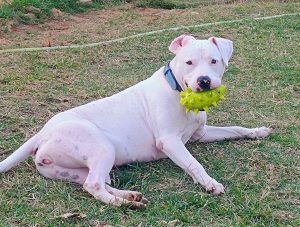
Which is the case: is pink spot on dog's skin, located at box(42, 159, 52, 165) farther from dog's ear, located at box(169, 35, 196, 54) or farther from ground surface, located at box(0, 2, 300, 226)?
dog's ear, located at box(169, 35, 196, 54)

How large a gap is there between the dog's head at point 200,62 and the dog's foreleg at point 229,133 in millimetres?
599

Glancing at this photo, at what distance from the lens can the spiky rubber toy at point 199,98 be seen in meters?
4.07

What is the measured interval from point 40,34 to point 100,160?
5377 millimetres

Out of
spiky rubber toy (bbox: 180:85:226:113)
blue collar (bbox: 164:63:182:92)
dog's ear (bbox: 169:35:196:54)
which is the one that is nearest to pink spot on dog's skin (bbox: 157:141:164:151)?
spiky rubber toy (bbox: 180:85:226:113)

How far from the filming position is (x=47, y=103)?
5688 millimetres

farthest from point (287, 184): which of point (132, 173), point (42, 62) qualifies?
point (42, 62)

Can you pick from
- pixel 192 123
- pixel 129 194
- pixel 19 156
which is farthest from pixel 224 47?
pixel 19 156

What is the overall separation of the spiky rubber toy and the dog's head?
0.14 feet

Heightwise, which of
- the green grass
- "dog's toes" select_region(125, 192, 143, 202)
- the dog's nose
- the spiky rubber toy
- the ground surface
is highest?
the dog's nose

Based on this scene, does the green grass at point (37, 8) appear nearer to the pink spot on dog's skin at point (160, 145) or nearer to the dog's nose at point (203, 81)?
the pink spot on dog's skin at point (160, 145)

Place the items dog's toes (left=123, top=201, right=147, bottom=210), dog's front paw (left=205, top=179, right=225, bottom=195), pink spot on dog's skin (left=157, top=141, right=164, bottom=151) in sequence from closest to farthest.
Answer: dog's toes (left=123, top=201, right=147, bottom=210), dog's front paw (left=205, top=179, right=225, bottom=195), pink spot on dog's skin (left=157, top=141, right=164, bottom=151)

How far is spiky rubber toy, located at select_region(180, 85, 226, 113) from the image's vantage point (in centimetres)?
407

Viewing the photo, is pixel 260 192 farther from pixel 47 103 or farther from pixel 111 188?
pixel 47 103

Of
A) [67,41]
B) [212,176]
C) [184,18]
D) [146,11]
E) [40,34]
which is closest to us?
[212,176]
